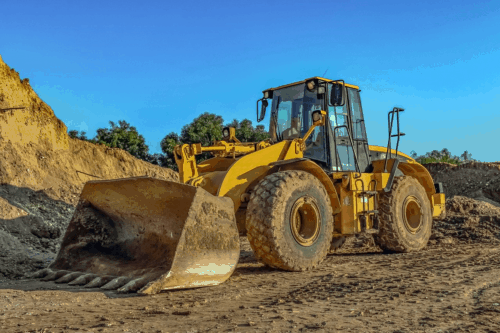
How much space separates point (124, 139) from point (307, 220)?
15.4 metres

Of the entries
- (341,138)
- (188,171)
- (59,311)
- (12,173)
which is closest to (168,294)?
(59,311)

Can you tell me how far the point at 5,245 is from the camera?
26.8ft

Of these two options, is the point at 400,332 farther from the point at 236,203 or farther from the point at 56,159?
the point at 56,159

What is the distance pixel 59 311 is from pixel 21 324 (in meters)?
0.51

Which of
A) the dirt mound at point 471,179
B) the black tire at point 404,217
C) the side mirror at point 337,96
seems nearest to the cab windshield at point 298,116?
the side mirror at point 337,96

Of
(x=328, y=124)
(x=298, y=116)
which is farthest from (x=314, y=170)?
(x=298, y=116)

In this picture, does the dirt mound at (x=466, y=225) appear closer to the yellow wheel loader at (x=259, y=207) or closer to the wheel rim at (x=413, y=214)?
the wheel rim at (x=413, y=214)

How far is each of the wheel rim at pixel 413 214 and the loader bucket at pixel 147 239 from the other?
4.58 metres

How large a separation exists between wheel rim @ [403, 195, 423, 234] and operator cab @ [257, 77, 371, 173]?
1162 mm

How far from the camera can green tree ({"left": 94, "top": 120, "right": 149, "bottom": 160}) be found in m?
20.6

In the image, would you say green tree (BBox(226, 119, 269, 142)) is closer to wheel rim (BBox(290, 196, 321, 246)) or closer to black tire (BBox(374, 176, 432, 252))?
black tire (BBox(374, 176, 432, 252))

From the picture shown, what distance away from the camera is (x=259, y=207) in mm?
6102

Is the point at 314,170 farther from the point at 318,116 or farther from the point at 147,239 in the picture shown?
the point at 147,239

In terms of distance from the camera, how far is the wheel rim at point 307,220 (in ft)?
21.4
